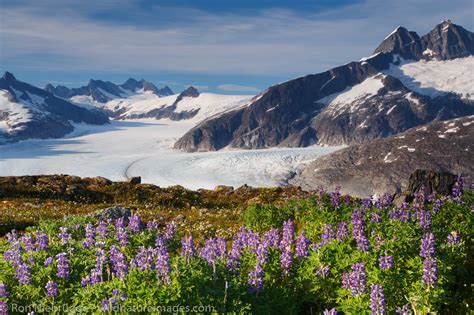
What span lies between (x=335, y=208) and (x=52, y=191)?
1075 inches

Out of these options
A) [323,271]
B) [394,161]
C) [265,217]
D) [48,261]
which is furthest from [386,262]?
[394,161]

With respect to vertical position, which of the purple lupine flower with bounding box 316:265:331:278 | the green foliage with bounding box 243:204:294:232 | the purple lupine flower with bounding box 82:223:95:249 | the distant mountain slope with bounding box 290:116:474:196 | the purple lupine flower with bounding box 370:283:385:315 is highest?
the purple lupine flower with bounding box 82:223:95:249

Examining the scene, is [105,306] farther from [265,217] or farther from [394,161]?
[394,161]

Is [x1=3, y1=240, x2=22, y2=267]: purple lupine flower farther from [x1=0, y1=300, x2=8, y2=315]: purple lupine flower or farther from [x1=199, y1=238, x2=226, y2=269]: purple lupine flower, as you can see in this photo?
[x1=199, y1=238, x2=226, y2=269]: purple lupine flower

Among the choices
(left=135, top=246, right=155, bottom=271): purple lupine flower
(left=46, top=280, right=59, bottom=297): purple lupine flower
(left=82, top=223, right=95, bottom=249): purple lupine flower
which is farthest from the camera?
(left=82, top=223, right=95, bottom=249): purple lupine flower

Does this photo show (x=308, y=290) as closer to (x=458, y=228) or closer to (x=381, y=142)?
(x=458, y=228)

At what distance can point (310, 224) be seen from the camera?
13.8 meters

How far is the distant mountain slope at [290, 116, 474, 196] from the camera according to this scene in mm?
156375

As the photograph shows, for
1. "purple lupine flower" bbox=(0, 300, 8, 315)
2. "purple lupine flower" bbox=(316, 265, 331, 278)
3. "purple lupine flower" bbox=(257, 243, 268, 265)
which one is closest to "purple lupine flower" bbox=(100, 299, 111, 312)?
Result: "purple lupine flower" bbox=(0, 300, 8, 315)

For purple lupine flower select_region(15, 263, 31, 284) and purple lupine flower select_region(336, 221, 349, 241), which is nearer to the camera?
purple lupine flower select_region(15, 263, 31, 284)

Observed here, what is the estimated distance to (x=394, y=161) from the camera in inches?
6590

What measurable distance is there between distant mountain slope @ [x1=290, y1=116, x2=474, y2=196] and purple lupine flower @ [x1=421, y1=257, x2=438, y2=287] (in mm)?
144468

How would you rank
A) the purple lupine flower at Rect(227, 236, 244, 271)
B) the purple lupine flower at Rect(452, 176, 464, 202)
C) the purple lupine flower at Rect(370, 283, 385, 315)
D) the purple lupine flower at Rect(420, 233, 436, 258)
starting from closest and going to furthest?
1. the purple lupine flower at Rect(370, 283, 385, 315)
2. the purple lupine flower at Rect(420, 233, 436, 258)
3. the purple lupine flower at Rect(227, 236, 244, 271)
4. the purple lupine flower at Rect(452, 176, 464, 202)

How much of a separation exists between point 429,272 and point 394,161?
169364mm
